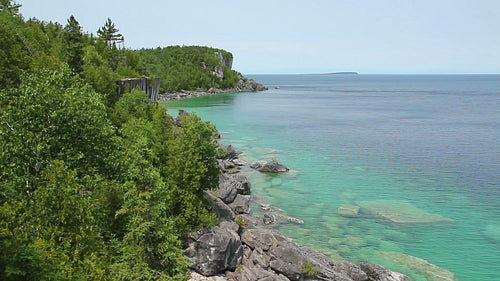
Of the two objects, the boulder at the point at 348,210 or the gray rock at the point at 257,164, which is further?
the gray rock at the point at 257,164

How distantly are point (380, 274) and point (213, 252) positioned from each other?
12.8 meters

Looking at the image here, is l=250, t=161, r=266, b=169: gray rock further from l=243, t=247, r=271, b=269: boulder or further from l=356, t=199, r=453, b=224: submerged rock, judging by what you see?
l=243, t=247, r=271, b=269: boulder

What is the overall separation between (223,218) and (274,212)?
847cm

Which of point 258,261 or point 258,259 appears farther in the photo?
point 258,259

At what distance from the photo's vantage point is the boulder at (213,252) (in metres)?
27.3

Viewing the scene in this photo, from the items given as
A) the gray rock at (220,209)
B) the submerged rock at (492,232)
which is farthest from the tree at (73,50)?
the submerged rock at (492,232)

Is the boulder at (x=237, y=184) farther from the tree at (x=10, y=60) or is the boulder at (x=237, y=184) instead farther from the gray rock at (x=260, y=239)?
the tree at (x=10, y=60)

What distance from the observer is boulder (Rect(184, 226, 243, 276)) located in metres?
27.3

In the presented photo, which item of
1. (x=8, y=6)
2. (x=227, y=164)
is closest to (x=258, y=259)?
(x=227, y=164)

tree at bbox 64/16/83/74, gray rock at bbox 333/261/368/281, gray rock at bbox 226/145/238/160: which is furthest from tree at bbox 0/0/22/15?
gray rock at bbox 333/261/368/281

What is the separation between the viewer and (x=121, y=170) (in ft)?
77.2

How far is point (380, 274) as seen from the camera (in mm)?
27578

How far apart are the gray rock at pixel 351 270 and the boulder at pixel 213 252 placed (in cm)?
778

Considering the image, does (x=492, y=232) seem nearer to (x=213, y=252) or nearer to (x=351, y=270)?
(x=351, y=270)
